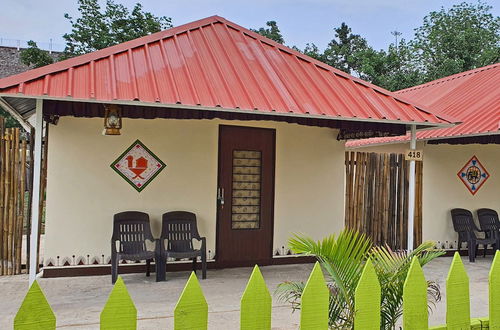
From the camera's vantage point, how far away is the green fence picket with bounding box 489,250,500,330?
2525 mm

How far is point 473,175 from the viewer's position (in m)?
9.37

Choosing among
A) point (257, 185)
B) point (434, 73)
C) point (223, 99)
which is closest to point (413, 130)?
point (257, 185)

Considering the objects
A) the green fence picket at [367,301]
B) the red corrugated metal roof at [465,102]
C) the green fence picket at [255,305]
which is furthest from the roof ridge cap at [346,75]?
the green fence picket at [255,305]

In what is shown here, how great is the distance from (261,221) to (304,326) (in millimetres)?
5306

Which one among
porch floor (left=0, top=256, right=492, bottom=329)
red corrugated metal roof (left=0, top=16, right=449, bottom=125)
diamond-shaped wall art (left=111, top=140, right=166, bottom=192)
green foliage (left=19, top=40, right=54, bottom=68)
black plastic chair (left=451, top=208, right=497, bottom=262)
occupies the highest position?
green foliage (left=19, top=40, right=54, bottom=68)

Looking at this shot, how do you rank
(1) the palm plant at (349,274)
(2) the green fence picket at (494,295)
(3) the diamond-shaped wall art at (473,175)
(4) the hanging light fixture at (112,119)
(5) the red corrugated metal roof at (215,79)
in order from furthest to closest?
1. (3) the diamond-shaped wall art at (473,175)
2. (4) the hanging light fixture at (112,119)
3. (5) the red corrugated metal roof at (215,79)
4. (1) the palm plant at (349,274)
5. (2) the green fence picket at (494,295)

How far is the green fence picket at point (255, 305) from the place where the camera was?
204 centimetres

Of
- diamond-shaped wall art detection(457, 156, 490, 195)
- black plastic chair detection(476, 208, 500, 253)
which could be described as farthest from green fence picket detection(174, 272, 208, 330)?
diamond-shaped wall art detection(457, 156, 490, 195)

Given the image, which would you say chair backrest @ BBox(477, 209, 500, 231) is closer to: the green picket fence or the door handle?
the door handle

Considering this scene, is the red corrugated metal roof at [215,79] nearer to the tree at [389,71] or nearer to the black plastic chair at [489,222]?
the black plastic chair at [489,222]

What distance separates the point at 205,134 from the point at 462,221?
216 inches

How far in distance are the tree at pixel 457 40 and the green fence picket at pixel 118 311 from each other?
24.1m

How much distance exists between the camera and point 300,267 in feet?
24.2

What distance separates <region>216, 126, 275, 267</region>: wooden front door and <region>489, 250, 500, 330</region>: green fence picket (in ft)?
16.3
